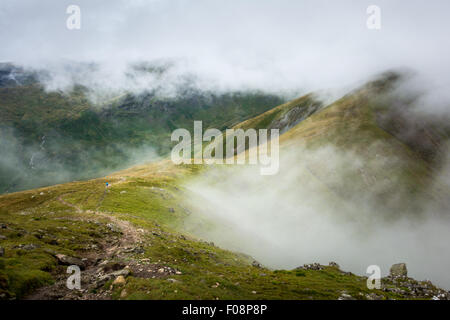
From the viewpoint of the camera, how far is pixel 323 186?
14762 centimetres

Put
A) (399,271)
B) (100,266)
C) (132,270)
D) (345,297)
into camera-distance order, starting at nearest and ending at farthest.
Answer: (132,270) → (345,297) → (100,266) → (399,271)

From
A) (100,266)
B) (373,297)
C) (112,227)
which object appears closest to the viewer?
(100,266)

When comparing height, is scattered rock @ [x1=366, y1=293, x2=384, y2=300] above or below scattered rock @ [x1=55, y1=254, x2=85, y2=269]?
below

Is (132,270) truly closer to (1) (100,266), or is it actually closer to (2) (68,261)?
(1) (100,266)

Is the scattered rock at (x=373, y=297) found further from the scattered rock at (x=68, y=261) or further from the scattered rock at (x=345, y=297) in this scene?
the scattered rock at (x=68, y=261)

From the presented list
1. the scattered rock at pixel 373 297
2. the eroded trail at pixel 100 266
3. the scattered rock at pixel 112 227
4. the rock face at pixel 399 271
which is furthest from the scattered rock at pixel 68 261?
the rock face at pixel 399 271

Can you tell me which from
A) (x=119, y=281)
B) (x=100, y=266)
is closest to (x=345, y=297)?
(x=119, y=281)

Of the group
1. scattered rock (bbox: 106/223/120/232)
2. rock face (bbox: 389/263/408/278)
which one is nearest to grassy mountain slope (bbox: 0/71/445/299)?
scattered rock (bbox: 106/223/120/232)

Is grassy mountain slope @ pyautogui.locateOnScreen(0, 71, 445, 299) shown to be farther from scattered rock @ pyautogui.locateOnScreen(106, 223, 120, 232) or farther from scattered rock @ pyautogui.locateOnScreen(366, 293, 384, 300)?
scattered rock @ pyautogui.locateOnScreen(106, 223, 120, 232)

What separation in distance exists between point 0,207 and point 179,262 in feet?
255

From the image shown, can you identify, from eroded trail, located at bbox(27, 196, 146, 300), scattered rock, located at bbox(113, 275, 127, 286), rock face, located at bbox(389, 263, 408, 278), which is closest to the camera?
eroded trail, located at bbox(27, 196, 146, 300)

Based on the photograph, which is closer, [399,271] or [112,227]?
[112,227]

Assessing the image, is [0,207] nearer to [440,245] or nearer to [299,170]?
[299,170]
